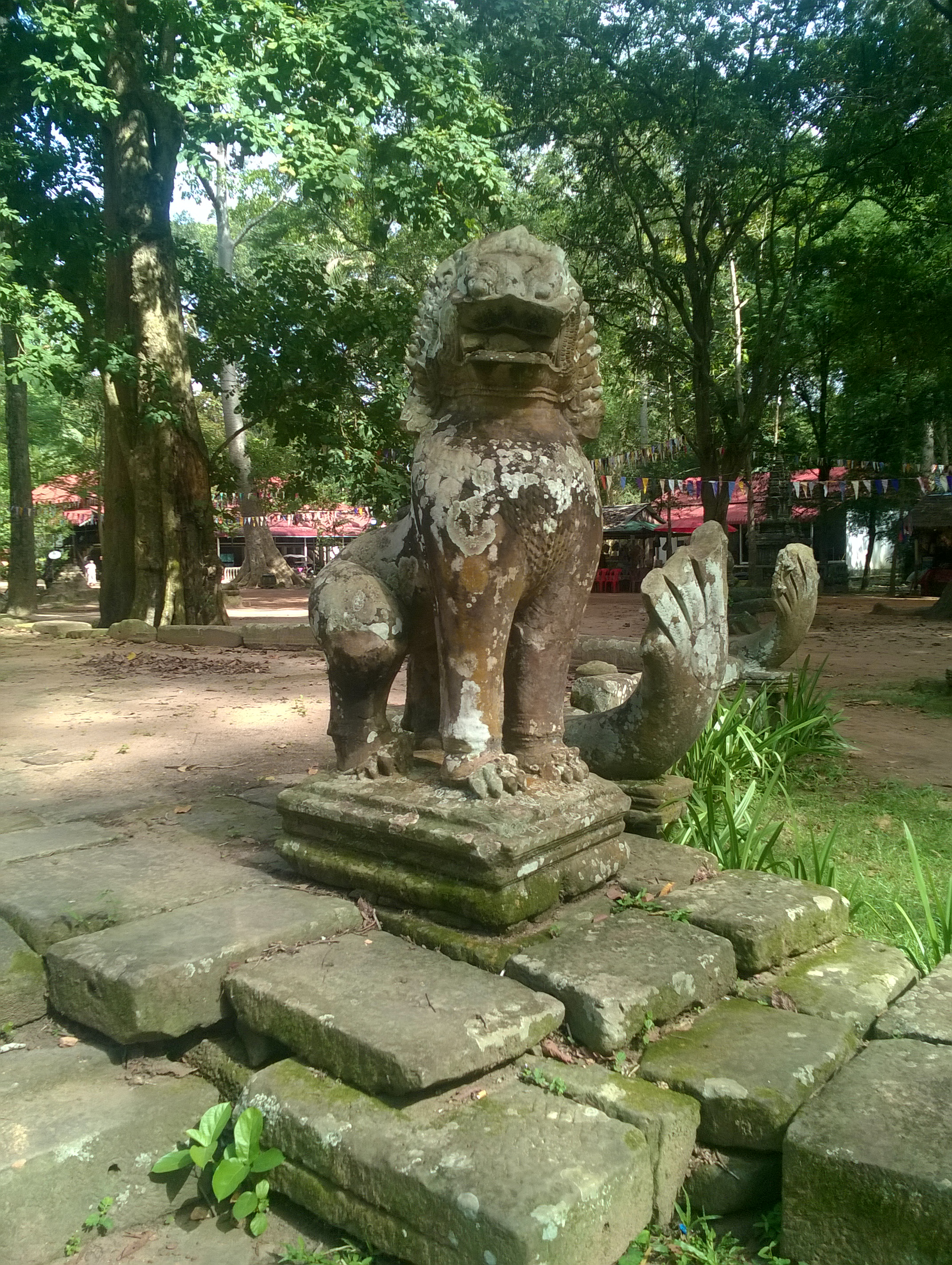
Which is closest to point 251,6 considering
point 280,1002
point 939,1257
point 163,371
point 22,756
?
point 163,371

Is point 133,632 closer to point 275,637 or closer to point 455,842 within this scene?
point 275,637

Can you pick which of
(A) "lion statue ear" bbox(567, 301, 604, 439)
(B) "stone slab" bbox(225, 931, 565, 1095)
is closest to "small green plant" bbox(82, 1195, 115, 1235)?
(B) "stone slab" bbox(225, 931, 565, 1095)

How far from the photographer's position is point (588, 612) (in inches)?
648

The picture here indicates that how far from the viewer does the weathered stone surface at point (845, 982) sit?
1.88 meters

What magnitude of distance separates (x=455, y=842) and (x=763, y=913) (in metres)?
0.74

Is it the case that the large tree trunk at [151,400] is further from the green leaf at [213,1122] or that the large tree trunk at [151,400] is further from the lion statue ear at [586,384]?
the green leaf at [213,1122]

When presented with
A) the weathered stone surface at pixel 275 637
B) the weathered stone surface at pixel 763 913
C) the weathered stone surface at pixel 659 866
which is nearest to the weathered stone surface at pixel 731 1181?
the weathered stone surface at pixel 763 913

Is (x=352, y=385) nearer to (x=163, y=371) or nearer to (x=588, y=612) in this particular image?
(x=163, y=371)

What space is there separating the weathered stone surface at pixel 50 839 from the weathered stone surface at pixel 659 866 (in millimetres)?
1575

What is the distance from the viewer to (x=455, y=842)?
1.93 m

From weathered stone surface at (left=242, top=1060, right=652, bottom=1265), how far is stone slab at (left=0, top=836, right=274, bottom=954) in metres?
0.69

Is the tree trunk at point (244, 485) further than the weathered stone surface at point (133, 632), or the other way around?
the tree trunk at point (244, 485)

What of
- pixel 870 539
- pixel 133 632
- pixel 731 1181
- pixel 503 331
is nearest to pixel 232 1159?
pixel 731 1181

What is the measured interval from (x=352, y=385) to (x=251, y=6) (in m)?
4.33
